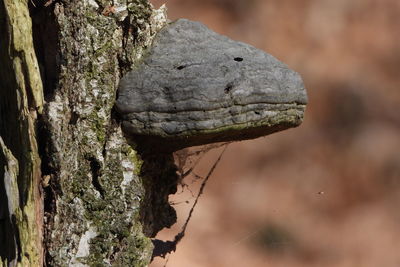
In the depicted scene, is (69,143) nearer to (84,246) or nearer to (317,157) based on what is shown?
(84,246)

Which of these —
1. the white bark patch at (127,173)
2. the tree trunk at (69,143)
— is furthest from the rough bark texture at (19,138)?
the white bark patch at (127,173)

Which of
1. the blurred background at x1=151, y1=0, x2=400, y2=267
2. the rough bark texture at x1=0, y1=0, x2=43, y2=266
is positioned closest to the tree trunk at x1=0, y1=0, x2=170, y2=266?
the rough bark texture at x1=0, y1=0, x2=43, y2=266

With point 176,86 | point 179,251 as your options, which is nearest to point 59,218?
point 176,86

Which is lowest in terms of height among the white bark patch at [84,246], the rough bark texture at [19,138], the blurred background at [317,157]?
the white bark patch at [84,246]

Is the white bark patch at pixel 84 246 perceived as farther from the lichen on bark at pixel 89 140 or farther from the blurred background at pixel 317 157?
the blurred background at pixel 317 157

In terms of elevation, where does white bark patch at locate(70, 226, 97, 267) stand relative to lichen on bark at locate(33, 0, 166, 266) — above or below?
below

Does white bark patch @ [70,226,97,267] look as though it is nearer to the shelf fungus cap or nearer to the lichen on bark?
the lichen on bark
